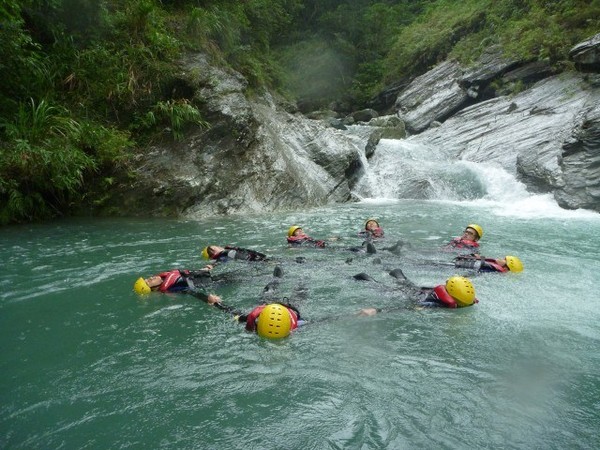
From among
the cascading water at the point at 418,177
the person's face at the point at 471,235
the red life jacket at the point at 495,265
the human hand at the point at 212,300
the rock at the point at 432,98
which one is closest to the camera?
the human hand at the point at 212,300

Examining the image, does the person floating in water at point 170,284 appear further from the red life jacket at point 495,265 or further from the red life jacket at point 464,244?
the red life jacket at point 464,244

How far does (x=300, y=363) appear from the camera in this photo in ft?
13.9

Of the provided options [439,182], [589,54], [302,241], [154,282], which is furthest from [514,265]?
[589,54]

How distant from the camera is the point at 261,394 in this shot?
370cm

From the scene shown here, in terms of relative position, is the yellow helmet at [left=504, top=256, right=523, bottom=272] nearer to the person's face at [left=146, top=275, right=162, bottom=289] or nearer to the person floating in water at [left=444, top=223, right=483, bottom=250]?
the person floating in water at [left=444, top=223, right=483, bottom=250]

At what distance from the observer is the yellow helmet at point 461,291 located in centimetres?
565

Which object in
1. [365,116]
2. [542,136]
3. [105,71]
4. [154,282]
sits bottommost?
[154,282]

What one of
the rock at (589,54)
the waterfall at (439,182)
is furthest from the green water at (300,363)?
the rock at (589,54)

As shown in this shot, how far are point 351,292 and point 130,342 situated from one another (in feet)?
9.50

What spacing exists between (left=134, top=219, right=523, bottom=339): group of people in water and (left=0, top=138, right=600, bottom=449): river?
0.42 ft

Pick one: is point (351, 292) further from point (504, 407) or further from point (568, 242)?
point (568, 242)

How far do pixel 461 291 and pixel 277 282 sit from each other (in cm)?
234

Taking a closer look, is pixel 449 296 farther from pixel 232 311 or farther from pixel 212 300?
pixel 212 300

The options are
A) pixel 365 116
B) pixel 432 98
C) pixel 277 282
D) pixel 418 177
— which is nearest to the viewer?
pixel 277 282
